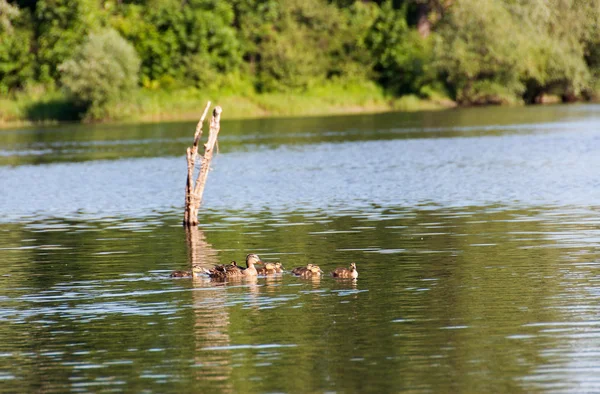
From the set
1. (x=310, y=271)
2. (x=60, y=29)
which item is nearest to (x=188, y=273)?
(x=310, y=271)

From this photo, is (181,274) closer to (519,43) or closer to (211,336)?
(211,336)

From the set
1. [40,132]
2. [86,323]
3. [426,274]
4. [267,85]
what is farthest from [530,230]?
[267,85]

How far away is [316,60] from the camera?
373 feet

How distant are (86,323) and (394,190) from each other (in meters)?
23.0

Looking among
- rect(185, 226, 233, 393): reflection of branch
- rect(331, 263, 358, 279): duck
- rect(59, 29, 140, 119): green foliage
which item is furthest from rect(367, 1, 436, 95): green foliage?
rect(331, 263, 358, 279): duck

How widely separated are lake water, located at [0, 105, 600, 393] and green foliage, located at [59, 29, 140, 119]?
1675 inches

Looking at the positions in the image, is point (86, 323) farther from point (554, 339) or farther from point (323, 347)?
point (554, 339)

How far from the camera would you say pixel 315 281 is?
21.8 meters

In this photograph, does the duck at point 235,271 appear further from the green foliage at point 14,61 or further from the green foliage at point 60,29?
the green foliage at point 14,61

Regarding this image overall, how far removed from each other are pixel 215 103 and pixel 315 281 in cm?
8467

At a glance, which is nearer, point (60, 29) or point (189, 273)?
point (189, 273)

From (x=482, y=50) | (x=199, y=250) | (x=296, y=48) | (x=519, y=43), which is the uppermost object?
(x=296, y=48)

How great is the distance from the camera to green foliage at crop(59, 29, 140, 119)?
94.4m

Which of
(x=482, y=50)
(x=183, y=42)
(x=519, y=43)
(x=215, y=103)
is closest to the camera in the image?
(x=519, y=43)
